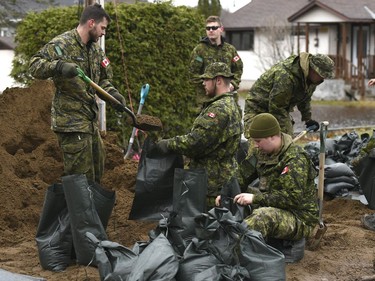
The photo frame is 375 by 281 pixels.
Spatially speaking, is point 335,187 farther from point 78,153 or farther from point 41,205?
point 78,153

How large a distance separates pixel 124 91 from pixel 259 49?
31.2 m

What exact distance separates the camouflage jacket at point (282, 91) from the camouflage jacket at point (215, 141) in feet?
4.22

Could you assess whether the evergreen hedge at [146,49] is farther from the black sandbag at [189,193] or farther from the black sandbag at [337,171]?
the black sandbag at [189,193]

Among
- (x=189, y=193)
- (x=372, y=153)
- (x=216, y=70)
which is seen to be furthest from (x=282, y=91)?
(x=189, y=193)

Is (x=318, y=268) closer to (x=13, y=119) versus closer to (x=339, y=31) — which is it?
(x=13, y=119)

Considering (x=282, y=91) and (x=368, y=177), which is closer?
(x=282, y=91)

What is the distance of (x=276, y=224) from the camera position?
707 centimetres

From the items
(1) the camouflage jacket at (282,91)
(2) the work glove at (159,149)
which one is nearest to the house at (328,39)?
(1) the camouflage jacket at (282,91)

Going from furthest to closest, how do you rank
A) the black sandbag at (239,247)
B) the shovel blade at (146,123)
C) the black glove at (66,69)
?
the shovel blade at (146,123) → the black glove at (66,69) → the black sandbag at (239,247)

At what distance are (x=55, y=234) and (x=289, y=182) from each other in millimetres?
2019

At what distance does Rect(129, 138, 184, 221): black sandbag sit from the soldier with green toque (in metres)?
0.82

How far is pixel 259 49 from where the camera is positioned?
4400cm

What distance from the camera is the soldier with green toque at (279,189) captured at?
274 inches

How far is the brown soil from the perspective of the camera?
7383 millimetres
